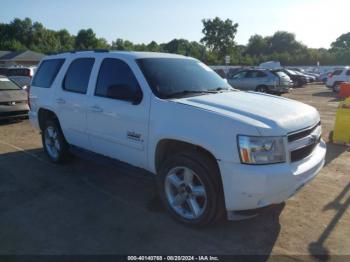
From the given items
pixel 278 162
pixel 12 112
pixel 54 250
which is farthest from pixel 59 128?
pixel 12 112

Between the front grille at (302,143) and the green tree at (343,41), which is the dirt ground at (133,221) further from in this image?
the green tree at (343,41)

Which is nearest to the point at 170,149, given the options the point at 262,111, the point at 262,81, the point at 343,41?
the point at 262,111

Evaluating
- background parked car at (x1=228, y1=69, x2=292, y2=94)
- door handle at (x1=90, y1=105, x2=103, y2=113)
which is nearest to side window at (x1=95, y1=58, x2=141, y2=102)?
door handle at (x1=90, y1=105, x2=103, y2=113)

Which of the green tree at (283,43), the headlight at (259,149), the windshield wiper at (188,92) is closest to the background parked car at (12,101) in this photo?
the windshield wiper at (188,92)

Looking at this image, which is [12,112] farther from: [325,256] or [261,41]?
[261,41]

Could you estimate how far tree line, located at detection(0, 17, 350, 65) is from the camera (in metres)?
75.8

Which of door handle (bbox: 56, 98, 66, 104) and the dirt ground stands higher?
door handle (bbox: 56, 98, 66, 104)

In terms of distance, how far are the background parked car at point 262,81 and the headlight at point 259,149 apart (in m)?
16.4

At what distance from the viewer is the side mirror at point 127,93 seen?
174 inches

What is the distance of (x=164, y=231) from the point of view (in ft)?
13.1

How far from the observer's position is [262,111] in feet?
12.7

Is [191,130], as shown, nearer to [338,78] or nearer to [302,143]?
[302,143]

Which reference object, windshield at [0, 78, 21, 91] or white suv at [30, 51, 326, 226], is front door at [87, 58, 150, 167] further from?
windshield at [0, 78, 21, 91]

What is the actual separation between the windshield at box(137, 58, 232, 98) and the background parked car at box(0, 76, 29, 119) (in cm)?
745
